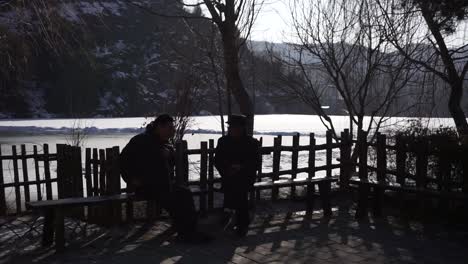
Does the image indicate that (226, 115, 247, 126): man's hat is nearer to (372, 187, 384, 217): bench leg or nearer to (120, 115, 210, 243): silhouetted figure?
(120, 115, 210, 243): silhouetted figure

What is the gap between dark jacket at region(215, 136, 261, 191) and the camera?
5941 mm

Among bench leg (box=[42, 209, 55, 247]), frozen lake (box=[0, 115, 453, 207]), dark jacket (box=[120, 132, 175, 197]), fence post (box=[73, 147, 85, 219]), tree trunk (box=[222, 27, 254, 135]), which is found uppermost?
tree trunk (box=[222, 27, 254, 135])

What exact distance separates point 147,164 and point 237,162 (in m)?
1.14

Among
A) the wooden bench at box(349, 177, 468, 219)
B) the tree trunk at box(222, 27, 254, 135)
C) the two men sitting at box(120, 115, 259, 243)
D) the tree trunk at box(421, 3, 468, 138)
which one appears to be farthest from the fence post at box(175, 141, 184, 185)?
the tree trunk at box(421, 3, 468, 138)

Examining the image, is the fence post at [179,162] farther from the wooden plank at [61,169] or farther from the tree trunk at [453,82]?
the tree trunk at [453,82]

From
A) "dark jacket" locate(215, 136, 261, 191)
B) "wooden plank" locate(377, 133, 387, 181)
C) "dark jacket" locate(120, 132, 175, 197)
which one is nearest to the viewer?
"dark jacket" locate(120, 132, 175, 197)

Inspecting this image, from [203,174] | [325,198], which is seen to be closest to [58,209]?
[203,174]

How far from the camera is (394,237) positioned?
5797 millimetres

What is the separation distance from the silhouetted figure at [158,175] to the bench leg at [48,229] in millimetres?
885

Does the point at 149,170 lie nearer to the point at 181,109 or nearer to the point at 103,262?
the point at 103,262

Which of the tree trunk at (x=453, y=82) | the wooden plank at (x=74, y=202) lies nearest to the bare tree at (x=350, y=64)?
the tree trunk at (x=453, y=82)

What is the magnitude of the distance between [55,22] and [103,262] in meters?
3.99

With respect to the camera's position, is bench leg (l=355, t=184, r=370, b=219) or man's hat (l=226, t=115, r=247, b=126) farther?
bench leg (l=355, t=184, r=370, b=219)

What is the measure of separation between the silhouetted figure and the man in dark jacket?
0.66 meters
